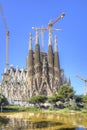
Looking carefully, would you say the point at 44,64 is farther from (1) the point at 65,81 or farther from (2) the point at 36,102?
(2) the point at 36,102

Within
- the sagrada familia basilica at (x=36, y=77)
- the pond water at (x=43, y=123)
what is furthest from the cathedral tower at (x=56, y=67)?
the pond water at (x=43, y=123)

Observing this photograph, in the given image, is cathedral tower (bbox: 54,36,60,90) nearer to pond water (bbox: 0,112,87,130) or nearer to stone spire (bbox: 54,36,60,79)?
stone spire (bbox: 54,36,60,79)

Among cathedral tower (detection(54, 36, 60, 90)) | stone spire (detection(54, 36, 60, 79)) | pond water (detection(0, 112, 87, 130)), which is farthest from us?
stone spire (detection(54, 36, 60, 79))

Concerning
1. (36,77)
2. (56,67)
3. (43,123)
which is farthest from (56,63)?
(43,123)

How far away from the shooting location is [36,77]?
166 metres

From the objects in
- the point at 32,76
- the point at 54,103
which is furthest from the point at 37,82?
the point at 54,103

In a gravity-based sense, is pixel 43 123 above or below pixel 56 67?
below

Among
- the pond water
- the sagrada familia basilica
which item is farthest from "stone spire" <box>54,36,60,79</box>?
the pond water

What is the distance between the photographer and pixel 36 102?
4914 inches

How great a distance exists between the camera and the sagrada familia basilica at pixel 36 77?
163m

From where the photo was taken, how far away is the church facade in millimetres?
162625

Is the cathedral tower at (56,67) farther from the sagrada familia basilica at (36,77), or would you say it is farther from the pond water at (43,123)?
the pond water at (43,123)

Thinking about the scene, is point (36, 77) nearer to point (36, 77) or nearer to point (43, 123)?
point (36, 77)

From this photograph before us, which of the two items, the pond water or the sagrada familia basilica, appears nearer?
the pond water
